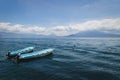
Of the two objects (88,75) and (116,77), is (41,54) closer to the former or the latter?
(88,75)

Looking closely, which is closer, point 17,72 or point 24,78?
point 24,78

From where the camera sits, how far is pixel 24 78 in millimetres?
23828

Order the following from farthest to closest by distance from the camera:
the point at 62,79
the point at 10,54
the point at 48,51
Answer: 1. the point at 48,51
2. the point at 10,54
3. the point at 62,79

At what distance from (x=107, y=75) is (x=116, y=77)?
168 centimetres

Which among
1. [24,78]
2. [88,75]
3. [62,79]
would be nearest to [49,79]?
[62,79]

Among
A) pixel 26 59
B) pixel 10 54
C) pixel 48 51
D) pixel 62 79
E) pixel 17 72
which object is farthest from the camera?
pixel 48 51

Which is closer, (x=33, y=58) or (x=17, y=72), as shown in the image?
(x=17, y=72)

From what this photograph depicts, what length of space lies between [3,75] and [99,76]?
18497 millimetres

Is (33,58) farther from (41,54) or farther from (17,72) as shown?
(17,72)

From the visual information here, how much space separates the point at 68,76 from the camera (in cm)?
2498

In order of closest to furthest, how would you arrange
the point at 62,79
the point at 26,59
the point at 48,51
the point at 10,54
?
the point at 62,79
the point at 26,59
the point at 10,54
the point at 48,51

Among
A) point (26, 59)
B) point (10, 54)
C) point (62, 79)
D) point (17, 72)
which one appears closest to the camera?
point (62, 79)

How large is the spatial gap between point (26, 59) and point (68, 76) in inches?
669

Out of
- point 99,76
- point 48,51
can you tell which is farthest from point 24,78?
point 48,51
